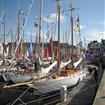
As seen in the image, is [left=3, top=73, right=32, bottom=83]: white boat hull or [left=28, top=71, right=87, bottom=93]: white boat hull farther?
[left=3, top=73, right=32, bottom=83]: white boat hull

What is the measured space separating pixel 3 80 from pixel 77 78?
823cm

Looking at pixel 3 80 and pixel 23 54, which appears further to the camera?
pixel 23 54

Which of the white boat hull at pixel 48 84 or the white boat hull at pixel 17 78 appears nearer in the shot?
the white boat hull at pixel 48 84

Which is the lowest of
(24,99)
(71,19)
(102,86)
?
(24,99)

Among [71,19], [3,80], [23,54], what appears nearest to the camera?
[3,80]

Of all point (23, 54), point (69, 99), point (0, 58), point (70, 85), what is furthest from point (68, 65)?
point (69, 99)

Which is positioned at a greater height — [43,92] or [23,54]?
[23,54]

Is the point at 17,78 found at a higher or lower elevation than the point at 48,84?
lower

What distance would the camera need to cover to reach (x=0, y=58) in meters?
36.4

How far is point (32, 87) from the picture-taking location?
1902 centimetres

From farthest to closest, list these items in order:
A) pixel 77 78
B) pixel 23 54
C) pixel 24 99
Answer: pixel 23 54
pixel 77 78
pixel 24 99

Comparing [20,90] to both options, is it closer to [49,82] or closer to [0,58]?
[49,82]

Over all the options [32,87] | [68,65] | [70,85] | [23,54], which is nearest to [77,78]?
[70,85]

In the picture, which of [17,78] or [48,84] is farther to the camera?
[17,78]
